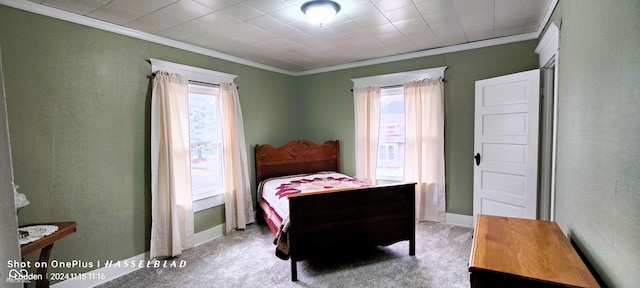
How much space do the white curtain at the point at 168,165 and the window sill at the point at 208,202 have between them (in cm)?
25

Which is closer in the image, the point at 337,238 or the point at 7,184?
the point at 7,184

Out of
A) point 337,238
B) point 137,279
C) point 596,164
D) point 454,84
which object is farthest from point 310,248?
point 454,84

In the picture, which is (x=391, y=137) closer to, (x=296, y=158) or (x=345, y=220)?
(x=296, y=158)

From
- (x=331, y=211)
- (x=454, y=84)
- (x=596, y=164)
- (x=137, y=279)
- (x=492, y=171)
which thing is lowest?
(x=137, y=279)

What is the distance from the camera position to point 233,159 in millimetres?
3670

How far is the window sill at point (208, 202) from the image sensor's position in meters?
3.35

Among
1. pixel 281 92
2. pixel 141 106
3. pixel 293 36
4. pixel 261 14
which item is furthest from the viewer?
pixel 281 92

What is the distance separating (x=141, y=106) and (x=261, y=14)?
153 cm

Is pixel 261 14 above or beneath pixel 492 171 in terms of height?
above

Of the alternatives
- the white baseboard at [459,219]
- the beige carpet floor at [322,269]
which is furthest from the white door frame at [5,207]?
the white baseboard at [459,219]

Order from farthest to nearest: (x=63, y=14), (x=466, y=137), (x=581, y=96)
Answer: (x=466, y=137)
(x=63, y=14)
(x=581, y=96)

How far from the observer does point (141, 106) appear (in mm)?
2830

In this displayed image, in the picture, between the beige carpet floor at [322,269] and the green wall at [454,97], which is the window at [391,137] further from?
the beige carpet floor at [322,269]

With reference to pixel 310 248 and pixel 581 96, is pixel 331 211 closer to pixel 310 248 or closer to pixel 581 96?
pixel 310 248
